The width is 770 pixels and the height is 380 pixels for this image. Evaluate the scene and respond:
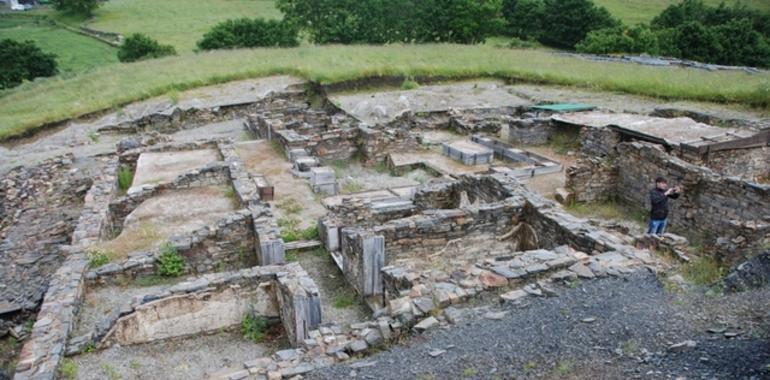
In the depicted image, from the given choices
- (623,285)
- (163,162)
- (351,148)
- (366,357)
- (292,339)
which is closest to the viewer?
(366,357)

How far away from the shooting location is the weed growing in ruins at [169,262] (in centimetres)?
930

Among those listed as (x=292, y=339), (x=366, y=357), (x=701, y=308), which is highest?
(x=701, y=308)

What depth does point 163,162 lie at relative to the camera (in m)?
15.1

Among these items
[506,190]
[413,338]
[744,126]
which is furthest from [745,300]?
[744,126]

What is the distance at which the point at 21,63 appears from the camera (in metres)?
36.7

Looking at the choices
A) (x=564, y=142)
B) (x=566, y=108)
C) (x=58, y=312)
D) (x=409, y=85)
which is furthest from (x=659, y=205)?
(x=409, y=85)

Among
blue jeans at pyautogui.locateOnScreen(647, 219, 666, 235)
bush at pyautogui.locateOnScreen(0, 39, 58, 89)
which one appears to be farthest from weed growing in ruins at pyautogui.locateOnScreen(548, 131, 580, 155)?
bush at pyautogui.locateOnScreen(0, 39, 58, 89)

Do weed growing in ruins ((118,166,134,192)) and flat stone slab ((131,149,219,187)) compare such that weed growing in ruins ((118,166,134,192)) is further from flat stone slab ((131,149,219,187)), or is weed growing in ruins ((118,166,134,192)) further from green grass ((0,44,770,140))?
green grass ((0,44,770,140))

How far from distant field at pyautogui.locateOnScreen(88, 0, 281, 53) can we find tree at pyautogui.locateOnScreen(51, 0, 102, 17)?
2.51 ft

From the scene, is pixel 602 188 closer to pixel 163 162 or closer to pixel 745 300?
pixel 745 300

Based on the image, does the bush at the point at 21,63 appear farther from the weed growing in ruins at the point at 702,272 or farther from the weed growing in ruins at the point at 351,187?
the weed growing in ruins at the point at 702,272

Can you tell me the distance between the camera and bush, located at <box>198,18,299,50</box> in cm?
3941

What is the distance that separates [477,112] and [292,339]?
14.7m

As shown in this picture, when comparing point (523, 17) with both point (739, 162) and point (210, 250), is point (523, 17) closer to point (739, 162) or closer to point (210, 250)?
point (739, 162)
